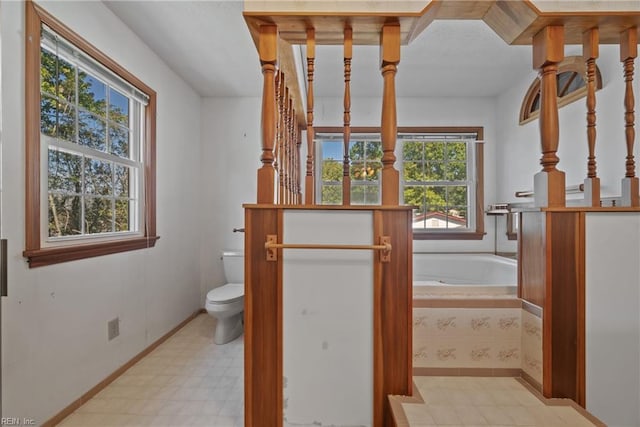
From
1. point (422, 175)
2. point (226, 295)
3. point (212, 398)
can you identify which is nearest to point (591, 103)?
point (422, 175)

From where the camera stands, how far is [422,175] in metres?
3.19

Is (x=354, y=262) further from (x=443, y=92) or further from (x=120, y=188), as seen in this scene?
(x=443, y=92)

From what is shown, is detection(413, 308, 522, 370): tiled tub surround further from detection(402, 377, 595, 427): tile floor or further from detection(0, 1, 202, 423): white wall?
detection(0, 1, 202, 423): white wall

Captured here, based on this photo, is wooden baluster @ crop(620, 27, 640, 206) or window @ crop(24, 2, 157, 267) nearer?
wooden baluster @ crop(620, 27, 640, 206)

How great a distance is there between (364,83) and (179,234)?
2271 millimetres

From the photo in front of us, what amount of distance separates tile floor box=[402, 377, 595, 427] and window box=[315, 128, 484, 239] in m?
1.97

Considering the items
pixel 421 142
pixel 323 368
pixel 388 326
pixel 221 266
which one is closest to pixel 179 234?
pixel 221 266

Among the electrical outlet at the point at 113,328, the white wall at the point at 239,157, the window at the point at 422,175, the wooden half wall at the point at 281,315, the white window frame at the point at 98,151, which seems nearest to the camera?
the wooden half wall at the point at 281,315

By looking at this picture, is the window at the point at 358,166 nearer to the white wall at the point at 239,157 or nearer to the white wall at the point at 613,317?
the white wall at the point at 239,157

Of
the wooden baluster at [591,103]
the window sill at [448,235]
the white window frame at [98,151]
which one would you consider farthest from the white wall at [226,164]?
the wooden baluster at [591,103]

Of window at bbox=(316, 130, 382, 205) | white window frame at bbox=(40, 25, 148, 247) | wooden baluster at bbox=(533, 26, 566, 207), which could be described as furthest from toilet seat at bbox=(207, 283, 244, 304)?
wooden baluster at bbox=(533, 26, 566, 207)

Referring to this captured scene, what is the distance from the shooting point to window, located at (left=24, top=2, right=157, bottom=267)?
1360mm

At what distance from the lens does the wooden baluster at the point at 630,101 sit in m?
1.24

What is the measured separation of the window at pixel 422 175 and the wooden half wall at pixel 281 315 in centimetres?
205
